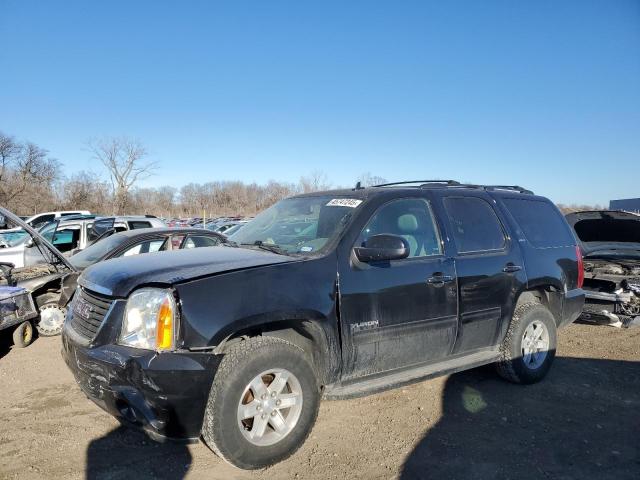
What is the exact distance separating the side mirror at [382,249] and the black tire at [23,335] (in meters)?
4.86

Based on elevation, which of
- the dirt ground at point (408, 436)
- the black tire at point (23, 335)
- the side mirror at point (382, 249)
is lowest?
the dirt ground at point (408, 436)

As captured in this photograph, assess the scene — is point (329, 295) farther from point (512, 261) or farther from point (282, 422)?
point (512, 261)

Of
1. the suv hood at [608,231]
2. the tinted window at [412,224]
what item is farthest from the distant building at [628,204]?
the tinted window at [412,224]

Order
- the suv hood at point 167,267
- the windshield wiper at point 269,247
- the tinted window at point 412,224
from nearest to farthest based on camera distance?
the suv hood at point 167,267 → the windshield wiper at point 269,247 → the tinted window at point 412,224

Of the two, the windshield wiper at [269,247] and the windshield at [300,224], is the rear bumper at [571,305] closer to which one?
the windshield at [300,224]

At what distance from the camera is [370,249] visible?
3445 mm

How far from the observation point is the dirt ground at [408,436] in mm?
3107

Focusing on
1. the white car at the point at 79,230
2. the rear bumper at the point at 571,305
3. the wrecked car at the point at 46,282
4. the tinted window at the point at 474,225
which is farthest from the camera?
the white car at the point at 79,230

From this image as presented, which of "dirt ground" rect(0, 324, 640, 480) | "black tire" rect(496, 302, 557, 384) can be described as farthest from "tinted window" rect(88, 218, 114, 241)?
"black tire" rect(496, 302, 557, 384)

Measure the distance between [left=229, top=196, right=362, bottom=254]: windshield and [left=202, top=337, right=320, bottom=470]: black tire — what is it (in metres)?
0.85

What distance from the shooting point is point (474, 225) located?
441cm

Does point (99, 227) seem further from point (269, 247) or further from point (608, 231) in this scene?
point (608, 231)

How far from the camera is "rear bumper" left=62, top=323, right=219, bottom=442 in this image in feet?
8.90

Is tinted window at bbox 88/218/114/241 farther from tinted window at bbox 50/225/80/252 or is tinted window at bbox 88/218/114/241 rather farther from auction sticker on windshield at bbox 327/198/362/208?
auction sticker on windshield at bbox 327/198/362/208
